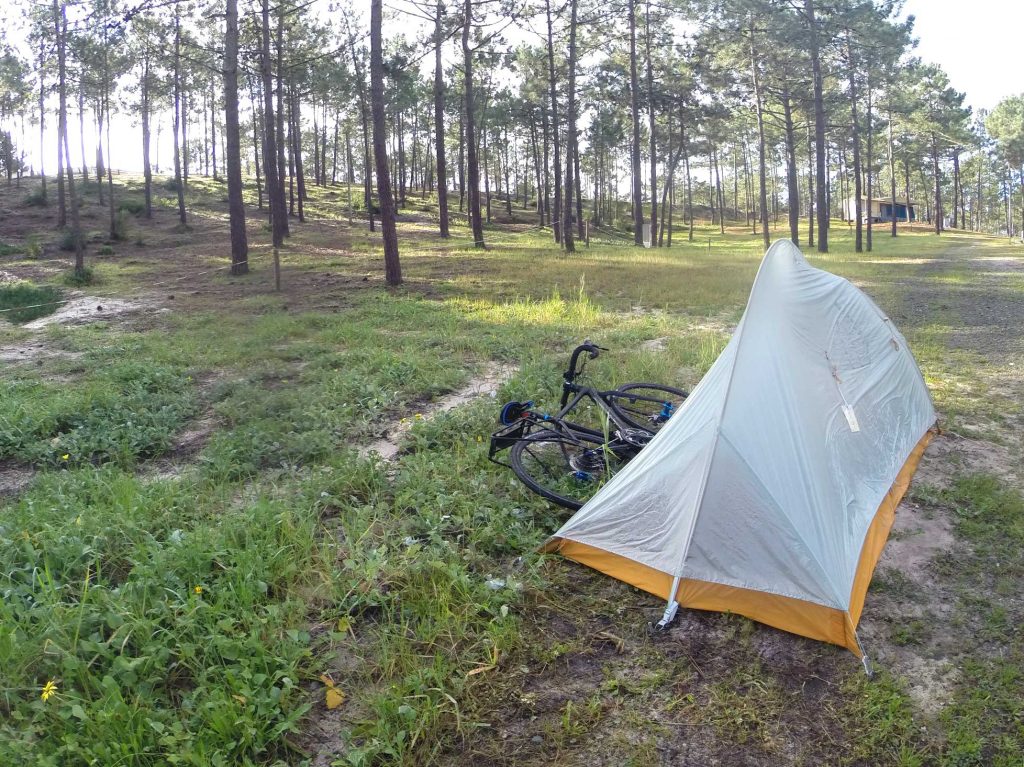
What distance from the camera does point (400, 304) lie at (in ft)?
39.5

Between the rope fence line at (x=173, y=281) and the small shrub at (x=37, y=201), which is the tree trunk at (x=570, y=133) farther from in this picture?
the small shrub at (x=37, y=201)

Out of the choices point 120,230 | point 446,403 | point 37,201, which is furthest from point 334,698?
point 37,201

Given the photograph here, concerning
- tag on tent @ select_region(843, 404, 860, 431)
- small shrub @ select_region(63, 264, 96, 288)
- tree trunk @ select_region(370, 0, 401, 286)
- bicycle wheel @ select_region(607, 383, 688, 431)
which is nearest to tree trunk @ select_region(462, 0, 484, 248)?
tree trunk @ select_region(370, 0, 401, 286)

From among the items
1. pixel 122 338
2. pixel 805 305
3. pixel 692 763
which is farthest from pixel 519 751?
pixel 122 338

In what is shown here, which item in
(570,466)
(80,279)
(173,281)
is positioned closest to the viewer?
(570,466)

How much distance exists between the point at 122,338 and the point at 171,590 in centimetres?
773

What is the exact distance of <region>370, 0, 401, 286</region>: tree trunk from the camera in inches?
508

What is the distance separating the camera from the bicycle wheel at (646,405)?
5211 mm

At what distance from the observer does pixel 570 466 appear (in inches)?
189

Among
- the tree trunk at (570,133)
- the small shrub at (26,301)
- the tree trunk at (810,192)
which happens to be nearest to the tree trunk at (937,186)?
the tree trunk at (810,192)

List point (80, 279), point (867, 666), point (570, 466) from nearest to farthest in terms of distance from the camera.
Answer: point (867, 666) → point (570, 466) → point (80, 279)

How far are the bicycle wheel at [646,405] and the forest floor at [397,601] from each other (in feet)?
2.54

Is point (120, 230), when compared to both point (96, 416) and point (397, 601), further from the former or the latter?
point (397, 601)

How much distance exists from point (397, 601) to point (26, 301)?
13.4m
